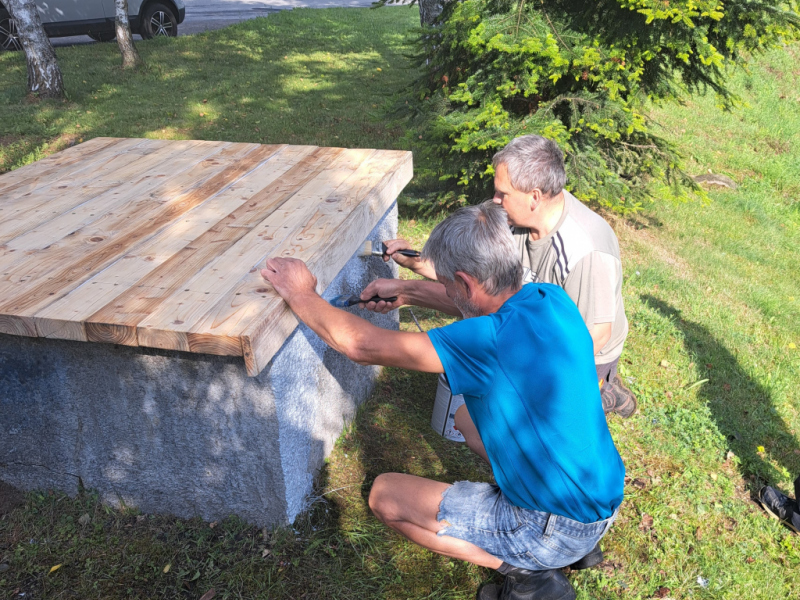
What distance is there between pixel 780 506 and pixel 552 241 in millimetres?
1694

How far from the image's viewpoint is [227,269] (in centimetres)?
250

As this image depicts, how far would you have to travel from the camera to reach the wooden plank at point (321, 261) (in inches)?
82.4

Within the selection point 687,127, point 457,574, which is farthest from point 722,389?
point 687,127

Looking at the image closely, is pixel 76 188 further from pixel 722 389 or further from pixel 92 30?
pixel 92 30

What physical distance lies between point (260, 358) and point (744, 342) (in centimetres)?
399

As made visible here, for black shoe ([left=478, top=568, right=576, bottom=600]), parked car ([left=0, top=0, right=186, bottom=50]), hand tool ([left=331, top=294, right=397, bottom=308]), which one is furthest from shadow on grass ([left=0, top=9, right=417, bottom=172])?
black shoe ([left=478, top=568, right=576, bottom=600])

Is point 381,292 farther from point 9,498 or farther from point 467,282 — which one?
point 9,498

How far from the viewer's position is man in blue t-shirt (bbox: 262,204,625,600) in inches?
78.5

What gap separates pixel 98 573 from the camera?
258 centimetres

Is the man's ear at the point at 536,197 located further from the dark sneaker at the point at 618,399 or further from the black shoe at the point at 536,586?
the black shoe at the point at 536,586

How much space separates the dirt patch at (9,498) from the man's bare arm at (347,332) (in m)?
1.66

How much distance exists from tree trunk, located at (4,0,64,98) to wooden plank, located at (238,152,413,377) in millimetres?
6654

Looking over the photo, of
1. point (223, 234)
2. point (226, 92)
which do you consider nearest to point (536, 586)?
point (223, 234)

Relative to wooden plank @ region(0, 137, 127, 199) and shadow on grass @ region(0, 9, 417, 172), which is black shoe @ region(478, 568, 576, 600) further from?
shadow on grass @ region(0, 9, 417, 172)
